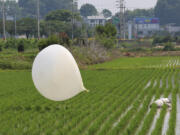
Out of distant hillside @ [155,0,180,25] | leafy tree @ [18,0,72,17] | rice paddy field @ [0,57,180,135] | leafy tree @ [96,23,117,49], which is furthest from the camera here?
distant hillside @ [155,0,180,25]

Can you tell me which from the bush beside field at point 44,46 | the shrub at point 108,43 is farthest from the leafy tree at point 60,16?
the shrub at point 108,43

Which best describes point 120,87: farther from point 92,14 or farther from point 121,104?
point 92,14

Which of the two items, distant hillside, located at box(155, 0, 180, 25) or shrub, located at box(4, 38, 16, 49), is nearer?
shrub, located at box(4, 38, 16, 49)

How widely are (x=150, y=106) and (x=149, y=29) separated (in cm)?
12731

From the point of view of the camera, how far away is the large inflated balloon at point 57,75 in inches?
403

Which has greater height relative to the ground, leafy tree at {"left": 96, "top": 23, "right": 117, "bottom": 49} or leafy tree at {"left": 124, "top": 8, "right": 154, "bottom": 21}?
leafy tree at {"left": 124, "top": 8, "right": 154, "bottom": 21}

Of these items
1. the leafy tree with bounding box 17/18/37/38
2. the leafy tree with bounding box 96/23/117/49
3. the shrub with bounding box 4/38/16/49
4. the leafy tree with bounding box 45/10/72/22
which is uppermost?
the leafy tree with bounding box 45/10/72/22

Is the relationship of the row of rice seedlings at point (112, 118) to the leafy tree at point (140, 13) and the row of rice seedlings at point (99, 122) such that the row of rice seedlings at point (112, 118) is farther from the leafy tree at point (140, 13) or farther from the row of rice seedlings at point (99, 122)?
the leafy tree at point (140, 13)

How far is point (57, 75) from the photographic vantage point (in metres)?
10.2

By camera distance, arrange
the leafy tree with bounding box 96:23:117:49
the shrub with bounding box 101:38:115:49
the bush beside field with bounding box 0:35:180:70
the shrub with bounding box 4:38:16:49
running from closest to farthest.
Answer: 1. the bush beside field with bounding box 0:35:180:70
2. the shrub with bounding box 4:38:16:49
3. the shrub with bounding box 101:38:115:49
4. the leafy tree with bounding box 96:23:117:49

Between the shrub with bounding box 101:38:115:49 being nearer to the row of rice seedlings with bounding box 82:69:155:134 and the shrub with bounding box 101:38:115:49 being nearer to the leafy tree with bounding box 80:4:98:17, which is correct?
the row of rice seedlings with bounding box 82:69:155:134

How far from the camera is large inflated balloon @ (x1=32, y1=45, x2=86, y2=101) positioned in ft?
33.6

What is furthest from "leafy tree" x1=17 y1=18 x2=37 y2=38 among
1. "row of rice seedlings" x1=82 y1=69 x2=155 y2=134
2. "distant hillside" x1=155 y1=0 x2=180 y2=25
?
"distant hillside" x1=155 y1=0 x2=180 y2=25

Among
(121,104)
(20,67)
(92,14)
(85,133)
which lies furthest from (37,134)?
(92,14)
